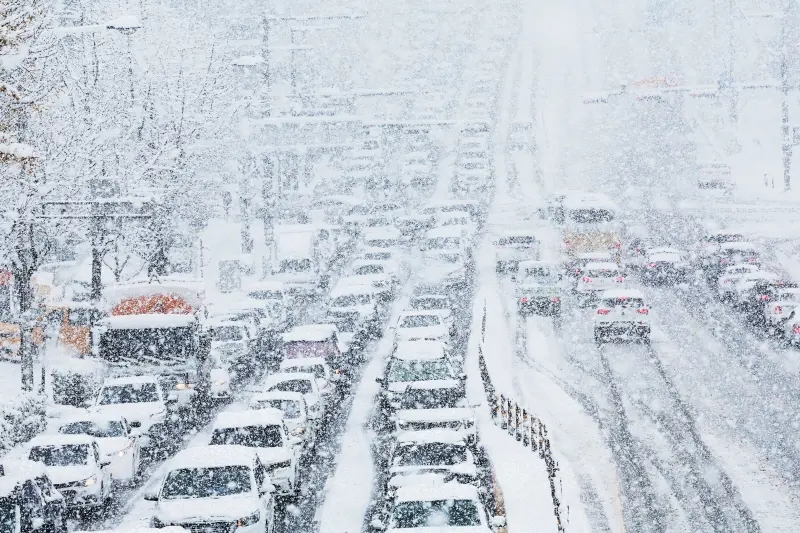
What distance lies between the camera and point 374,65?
380ft

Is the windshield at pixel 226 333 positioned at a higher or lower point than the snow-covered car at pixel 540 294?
lower

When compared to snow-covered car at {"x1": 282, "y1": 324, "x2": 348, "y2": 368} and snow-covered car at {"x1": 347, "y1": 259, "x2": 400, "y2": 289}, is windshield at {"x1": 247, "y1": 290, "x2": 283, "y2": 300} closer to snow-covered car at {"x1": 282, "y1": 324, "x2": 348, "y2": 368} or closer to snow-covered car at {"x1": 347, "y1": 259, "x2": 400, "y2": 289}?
snow-covered car at {"x1": 347, "y1": 259, "x2": 400, "y2": 289}

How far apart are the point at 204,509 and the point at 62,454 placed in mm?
5137

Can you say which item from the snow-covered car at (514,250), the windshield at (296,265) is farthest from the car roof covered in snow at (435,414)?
the windshield at (296,265)

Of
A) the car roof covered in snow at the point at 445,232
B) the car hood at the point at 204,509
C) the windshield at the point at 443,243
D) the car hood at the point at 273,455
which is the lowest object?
the car hood at the point at 273,455

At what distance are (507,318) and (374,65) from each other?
78.4m

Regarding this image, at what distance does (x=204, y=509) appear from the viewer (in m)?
16.6

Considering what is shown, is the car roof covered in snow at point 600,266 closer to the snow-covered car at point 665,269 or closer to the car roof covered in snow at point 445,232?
the snow-covered car at point 665,269

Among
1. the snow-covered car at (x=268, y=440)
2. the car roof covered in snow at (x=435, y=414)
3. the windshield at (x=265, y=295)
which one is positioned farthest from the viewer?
the windshield at (x=265, y=295)

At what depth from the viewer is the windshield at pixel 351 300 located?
41.0m

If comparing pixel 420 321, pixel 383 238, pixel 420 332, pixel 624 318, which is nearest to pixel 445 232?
pixel 383 238

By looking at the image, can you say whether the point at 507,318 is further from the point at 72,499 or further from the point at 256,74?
the point at 256,74

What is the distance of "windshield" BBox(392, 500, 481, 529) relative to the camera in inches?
591

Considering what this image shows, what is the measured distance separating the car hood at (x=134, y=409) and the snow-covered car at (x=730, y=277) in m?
21.5
